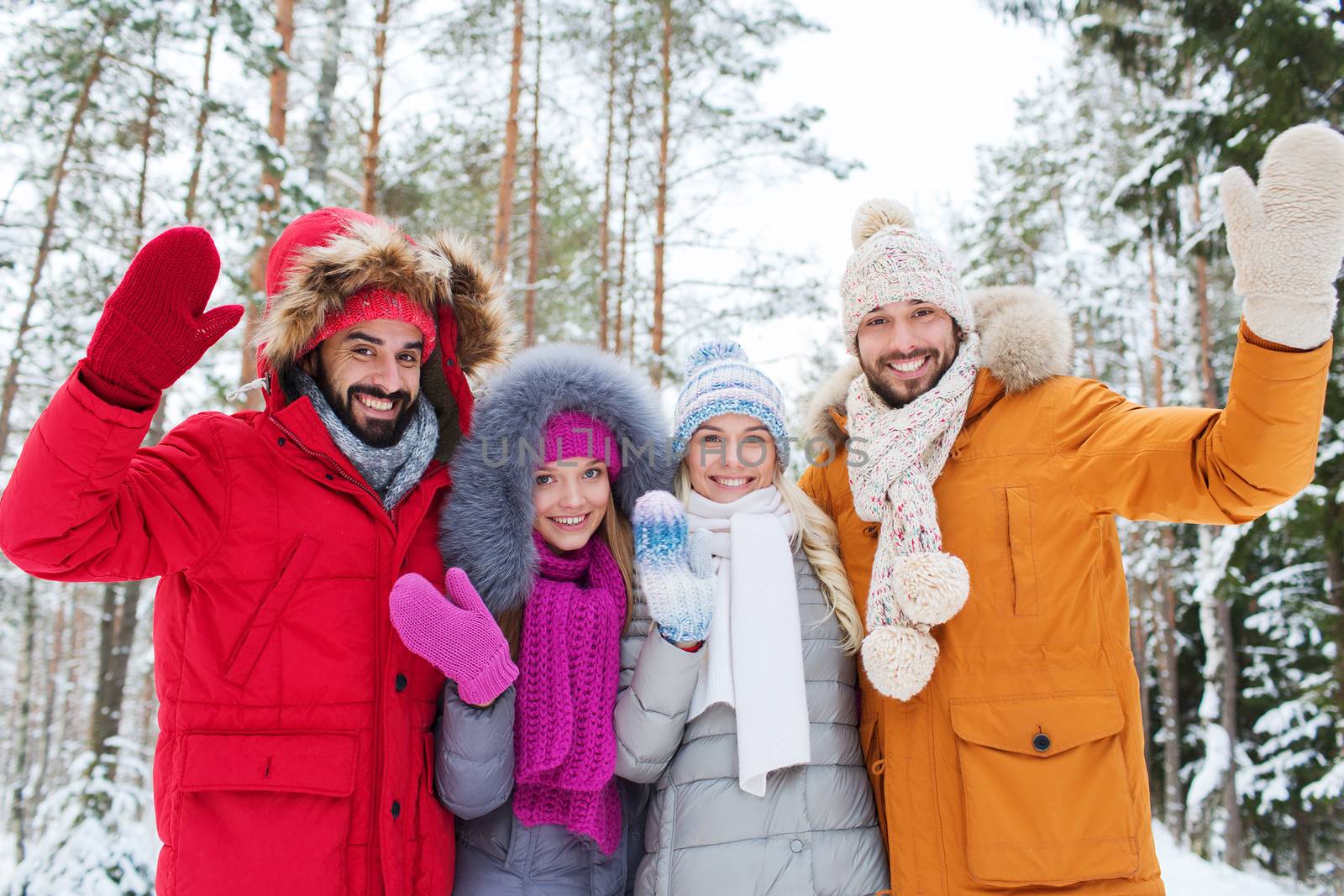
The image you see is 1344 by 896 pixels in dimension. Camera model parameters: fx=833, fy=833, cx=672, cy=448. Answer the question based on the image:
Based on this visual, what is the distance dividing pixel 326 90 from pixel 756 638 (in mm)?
7744

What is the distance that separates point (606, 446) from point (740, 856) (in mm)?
1353

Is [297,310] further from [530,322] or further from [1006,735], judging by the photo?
[530,322]

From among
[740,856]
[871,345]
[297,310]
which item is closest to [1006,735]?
[740,856]

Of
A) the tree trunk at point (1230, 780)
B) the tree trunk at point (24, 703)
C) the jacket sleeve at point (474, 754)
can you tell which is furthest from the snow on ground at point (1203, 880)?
the jacket sleeve at point (474, 754)

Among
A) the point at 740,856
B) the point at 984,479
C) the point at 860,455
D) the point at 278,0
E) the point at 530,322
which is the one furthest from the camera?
the point at 530,322

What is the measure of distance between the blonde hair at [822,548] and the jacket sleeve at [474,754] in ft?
3.45

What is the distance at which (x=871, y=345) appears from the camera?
2.89 m

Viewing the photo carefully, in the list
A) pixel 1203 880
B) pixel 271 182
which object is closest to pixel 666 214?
pixel 271 182

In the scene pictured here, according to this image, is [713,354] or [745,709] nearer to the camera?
[745,709]

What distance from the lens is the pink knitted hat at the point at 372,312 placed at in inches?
103

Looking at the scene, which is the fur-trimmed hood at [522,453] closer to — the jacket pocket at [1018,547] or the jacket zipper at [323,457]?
the jacket zipper at [323,457]

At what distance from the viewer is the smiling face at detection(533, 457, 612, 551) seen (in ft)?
9.14

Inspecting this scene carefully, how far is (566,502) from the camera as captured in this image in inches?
109

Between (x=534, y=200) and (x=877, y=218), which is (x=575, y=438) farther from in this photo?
(x=534, y=200)
